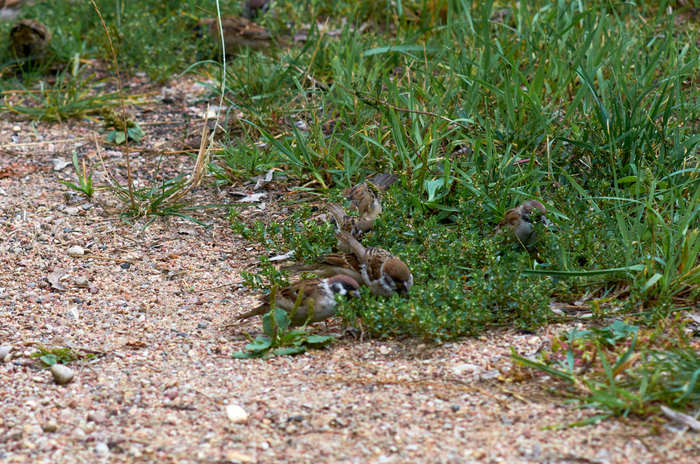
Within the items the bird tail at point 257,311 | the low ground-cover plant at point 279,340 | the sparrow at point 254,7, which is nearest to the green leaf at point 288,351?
the low ground-cover plant at point 279,340

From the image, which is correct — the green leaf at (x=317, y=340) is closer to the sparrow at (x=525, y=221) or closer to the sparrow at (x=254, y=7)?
the sparrow at (x=525, y=221)

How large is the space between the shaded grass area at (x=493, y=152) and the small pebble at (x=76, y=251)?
3.26 ft

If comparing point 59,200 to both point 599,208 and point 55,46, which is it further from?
point 599,208

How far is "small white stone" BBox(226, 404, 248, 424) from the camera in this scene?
122 inches

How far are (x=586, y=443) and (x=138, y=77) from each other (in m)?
5.94

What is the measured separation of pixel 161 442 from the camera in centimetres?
298

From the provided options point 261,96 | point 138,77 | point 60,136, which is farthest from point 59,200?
point 138,77

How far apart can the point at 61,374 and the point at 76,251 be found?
156 centimetres

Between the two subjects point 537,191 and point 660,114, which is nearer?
A: point 537,191

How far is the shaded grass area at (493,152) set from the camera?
3.77 m

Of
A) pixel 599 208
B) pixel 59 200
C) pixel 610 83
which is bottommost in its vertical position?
pixel 59 200

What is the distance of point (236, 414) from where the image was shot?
3117 mm

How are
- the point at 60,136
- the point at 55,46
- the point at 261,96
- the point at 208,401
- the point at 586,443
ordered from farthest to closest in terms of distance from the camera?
the point at 55,46, the point at 60,136, the point at 261,96, the point at 208,401, the point at 586,443

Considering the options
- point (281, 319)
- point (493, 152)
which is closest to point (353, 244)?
point (281, 319)
